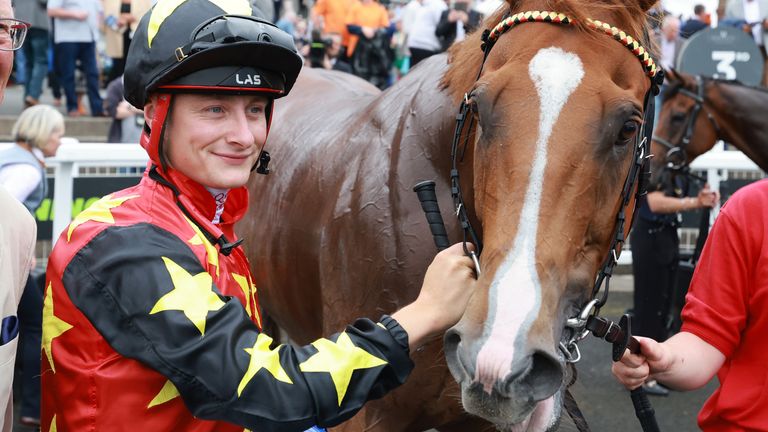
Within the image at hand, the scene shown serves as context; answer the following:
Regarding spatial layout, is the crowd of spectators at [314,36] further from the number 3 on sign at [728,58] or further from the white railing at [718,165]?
the white railing at [718,165]

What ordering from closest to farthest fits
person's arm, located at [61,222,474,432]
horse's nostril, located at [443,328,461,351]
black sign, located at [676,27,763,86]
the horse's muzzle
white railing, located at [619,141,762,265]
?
person's arm, located at [61,222,474,432], the horse's muzzle, horse's nostril, located at [443,328,461,351], white railing, located at [619,141,762,265], black sign, located at [676,27,763,86]

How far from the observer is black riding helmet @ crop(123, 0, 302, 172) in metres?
1.97

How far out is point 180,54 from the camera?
→ 1.95m

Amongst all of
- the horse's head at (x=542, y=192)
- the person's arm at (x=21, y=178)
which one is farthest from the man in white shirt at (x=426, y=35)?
the horse's head at (x=542, y=192)

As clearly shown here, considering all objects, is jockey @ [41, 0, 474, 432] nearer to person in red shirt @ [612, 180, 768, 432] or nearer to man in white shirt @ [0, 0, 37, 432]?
man in white shirt @ [0, 0, 37, 432]

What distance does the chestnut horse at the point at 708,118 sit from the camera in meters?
6.56

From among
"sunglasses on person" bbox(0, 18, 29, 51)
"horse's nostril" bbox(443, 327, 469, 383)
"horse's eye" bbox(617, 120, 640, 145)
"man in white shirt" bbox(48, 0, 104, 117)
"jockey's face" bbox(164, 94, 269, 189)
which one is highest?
"sunglasses on person" bbox(0, 18, 29, 51)

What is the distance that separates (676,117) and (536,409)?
4850 mm

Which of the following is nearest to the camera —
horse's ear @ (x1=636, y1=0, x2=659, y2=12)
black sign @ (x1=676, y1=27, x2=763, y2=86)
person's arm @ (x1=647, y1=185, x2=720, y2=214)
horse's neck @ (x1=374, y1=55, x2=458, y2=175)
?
horse's ear @ (x1=636, y1=0, x2=659, y2=12)

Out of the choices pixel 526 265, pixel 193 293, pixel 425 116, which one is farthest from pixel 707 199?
pixel 193 293

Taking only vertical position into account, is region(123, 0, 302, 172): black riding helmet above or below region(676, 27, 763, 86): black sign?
above

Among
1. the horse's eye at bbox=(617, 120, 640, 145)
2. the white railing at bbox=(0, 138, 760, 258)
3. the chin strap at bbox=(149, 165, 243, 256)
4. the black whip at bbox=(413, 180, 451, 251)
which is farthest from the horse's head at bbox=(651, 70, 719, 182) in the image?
the chin strap at bbox=(149, 165, 243, 256)

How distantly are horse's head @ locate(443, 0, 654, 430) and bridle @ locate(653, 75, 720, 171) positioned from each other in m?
4.32

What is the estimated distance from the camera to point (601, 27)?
2.27 m
